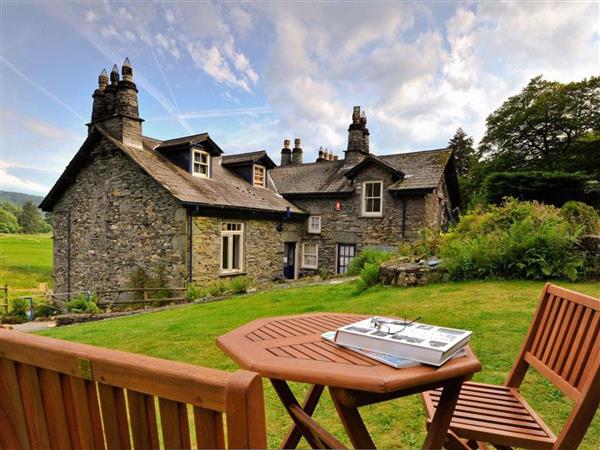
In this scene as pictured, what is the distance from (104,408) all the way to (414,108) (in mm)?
15369

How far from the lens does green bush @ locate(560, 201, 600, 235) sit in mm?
8867

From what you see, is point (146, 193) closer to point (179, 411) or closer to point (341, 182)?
point (341, 182)

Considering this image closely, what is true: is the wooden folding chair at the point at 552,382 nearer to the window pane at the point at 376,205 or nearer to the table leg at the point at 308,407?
the table leg at the point at 308,407

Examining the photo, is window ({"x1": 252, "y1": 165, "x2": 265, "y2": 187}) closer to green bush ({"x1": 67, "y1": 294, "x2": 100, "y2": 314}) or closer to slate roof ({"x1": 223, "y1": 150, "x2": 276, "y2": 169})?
slate roof ({"x1": 223, "y1": 150, "x2": 276, "y2": 169})

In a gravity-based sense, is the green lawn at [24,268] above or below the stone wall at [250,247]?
below

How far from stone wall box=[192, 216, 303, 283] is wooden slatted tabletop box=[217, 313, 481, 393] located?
426 inches

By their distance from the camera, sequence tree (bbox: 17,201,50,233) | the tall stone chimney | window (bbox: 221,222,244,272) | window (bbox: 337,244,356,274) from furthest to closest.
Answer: tree (bbox: 17,201,50,233) < window (bbox: 337,244,356,274) < window (bbox: 221,222,244,272) < the tall stone chimney

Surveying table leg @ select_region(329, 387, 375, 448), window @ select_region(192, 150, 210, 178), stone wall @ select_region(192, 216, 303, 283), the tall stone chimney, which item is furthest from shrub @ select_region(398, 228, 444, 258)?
the tall stone chimney

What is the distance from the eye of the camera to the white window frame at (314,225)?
17.5 meters

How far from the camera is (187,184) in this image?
13.1 metres

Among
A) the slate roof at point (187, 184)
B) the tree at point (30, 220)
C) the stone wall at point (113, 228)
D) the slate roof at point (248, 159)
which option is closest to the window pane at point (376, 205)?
the slate roof at point (187, 184)

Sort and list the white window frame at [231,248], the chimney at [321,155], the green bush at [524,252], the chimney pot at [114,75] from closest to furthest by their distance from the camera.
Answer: the green bush at [524,252] → the white window frame at [231,248] → the chimney pot at [114,75] → the chimney at [321,155]

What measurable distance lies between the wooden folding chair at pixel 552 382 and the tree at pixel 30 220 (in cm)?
7565

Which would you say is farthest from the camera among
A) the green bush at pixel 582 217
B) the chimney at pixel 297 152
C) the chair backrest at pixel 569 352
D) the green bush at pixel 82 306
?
the chimney at pixel 297 152
